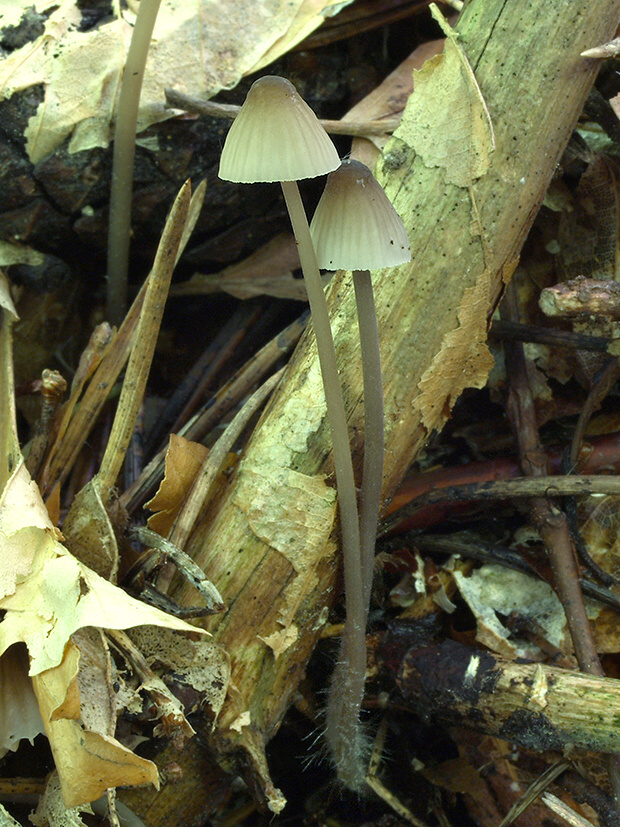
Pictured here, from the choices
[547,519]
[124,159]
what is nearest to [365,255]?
[547,519]

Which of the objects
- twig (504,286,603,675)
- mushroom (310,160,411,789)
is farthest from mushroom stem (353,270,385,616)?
twig (504,286,603,675)

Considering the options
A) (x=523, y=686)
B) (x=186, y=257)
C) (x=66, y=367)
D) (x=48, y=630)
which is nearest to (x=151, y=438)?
(x=66, y=367)

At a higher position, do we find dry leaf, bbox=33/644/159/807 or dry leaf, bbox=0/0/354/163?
dry leaf, bbox=0/0/354/163

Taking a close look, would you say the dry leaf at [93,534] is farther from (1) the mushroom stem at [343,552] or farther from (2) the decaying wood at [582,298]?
→ (2) the decaying wood at [582,298]

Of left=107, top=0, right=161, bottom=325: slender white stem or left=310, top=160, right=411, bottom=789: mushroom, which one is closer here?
left=310, top=160, right=411, bottom=789: mushroom

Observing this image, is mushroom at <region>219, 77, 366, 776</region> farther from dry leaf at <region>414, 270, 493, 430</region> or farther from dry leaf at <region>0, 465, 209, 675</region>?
dry leaf at <region>0, 465, 209, 675</region>

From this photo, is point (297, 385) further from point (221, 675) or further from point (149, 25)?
point (149, 25)
